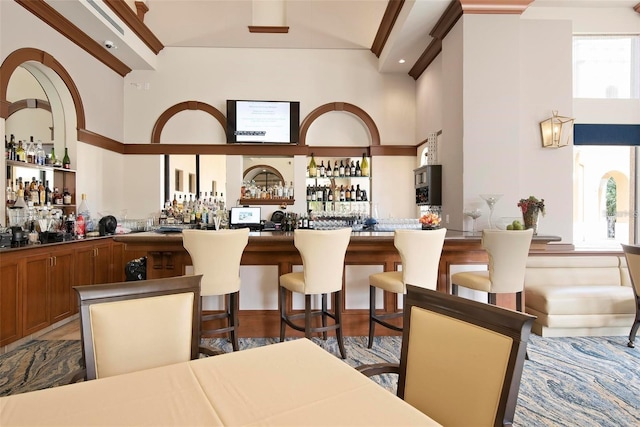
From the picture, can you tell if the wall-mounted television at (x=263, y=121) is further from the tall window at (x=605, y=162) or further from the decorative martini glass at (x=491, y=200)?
the tall window at (x=605, y=162)

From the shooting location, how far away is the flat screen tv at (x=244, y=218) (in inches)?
190

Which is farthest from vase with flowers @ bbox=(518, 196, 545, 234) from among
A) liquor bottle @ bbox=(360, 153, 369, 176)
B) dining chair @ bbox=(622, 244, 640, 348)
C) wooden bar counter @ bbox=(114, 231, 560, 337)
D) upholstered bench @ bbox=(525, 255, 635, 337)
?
liquor bottle @ bbox=(360, 153, 369, 176)

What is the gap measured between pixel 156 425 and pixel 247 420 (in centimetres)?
22

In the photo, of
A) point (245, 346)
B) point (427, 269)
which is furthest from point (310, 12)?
point (245, 346)

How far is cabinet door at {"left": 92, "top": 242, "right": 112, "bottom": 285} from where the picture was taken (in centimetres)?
469

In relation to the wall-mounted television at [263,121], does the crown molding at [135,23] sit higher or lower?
higher

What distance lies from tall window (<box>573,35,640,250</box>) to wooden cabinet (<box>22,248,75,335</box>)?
679 cm

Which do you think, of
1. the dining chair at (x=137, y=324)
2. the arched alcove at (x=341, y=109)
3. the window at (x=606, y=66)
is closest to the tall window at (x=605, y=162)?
the window at (x=606, y=66)

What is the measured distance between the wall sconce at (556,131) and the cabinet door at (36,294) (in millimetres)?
6007

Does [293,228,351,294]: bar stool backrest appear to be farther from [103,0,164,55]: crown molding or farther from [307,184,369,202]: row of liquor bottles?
[103,0,164,55]: crown molding

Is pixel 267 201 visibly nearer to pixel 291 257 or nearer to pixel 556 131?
pixel 291 257

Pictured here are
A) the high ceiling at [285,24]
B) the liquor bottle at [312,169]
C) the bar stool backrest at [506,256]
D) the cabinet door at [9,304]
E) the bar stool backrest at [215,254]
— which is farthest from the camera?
the liquor bottle at [312,169]

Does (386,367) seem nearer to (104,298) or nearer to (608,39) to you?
(104,298)

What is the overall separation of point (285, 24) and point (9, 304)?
5440mm
